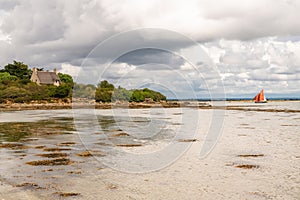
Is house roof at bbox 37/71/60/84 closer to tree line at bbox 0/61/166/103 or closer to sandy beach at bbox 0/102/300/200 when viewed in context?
tree line at bbox 0/61/166/103

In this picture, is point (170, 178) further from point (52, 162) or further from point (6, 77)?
point (6, 77)

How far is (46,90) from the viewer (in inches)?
4638

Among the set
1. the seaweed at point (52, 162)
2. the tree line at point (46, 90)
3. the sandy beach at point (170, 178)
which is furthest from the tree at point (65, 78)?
the seaweed at point (52, 162)

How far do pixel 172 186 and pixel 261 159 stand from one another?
327 inches

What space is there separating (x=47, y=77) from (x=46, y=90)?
969 inches

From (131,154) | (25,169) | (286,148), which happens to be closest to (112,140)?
(131,154)

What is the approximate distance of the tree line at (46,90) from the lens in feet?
357

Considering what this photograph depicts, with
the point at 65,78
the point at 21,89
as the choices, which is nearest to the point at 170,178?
the point at 21,89

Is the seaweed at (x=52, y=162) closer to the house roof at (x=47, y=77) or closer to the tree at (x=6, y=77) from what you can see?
the tree at (x=6, y=77)

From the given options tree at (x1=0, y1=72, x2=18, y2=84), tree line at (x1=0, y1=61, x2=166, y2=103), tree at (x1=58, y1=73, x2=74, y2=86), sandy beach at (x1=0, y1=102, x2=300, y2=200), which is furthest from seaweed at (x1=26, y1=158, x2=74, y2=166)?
tree at (x1=58, y1=73, x2=74, y2=86)

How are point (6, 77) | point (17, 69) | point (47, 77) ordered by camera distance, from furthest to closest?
point (47, 77)
point (17, 69)
point (6, 77)

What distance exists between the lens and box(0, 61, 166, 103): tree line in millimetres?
108938

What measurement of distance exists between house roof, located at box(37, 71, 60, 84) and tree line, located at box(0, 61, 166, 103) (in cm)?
531

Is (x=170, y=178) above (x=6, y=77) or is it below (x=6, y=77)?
below
